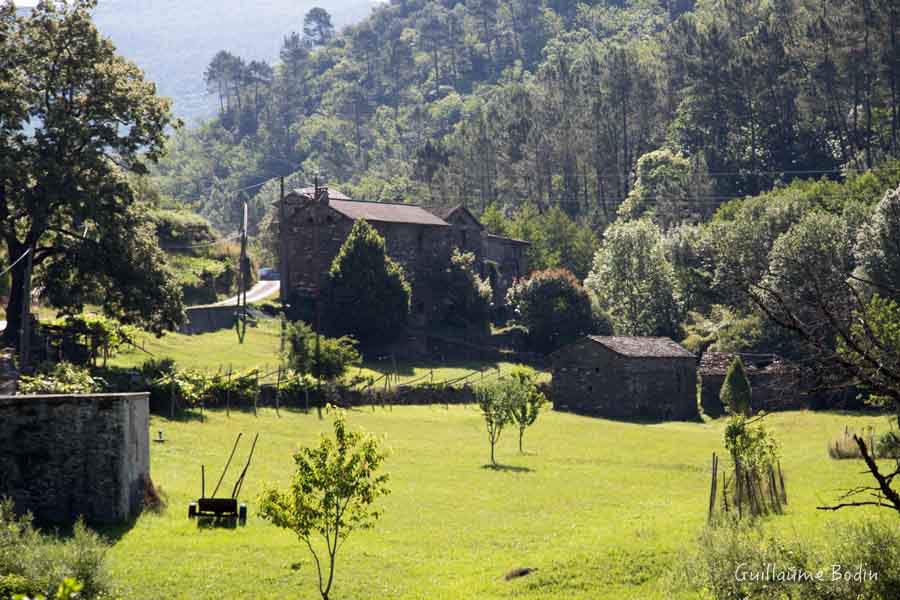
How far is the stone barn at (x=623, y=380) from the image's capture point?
66875 mm

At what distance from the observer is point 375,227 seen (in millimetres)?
88375

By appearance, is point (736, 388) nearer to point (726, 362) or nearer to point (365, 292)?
point (726, 362)

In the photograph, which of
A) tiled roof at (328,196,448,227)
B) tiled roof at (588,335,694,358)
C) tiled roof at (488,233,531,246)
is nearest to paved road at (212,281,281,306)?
tiled roof at (328,196,448,227)

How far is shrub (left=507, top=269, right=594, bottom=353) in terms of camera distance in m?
86.3

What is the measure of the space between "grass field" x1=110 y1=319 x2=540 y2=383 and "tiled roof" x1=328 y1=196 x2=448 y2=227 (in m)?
12.0

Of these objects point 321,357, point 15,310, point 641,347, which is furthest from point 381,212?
point 15,310

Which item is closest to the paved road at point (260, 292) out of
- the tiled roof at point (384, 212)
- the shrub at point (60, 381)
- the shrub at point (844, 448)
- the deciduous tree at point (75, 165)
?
the tiled roof at point (384, 212)

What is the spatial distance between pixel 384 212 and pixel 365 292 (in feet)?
48.7

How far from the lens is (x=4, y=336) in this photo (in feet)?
162

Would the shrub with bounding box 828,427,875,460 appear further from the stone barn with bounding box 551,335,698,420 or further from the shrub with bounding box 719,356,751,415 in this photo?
the stone barn with bounding box 551,335,698,420

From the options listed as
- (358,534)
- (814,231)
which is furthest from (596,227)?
(358,534)

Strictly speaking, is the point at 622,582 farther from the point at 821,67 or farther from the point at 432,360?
A: the point at 821,67

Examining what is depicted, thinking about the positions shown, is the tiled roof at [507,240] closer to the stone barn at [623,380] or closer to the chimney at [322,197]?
the chimney at [322,197]

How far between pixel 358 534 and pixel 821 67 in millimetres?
96011
